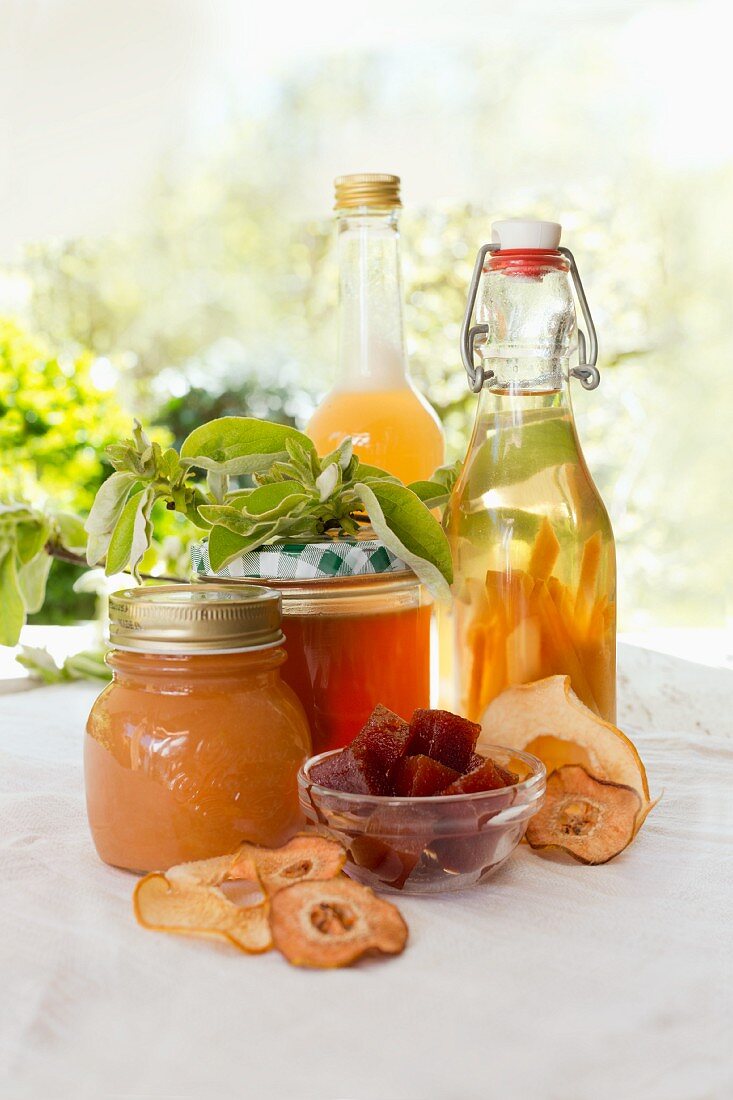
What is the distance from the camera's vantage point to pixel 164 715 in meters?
0.56

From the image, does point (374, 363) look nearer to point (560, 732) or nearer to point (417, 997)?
point (560, 732)

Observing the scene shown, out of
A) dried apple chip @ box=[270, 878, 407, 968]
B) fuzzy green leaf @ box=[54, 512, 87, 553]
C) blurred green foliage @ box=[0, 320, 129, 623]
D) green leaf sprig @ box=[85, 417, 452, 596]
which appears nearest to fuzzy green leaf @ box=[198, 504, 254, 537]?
green leaf sprig @ box=[85, 417, 452, 596]

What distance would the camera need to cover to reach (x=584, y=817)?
611 millimetres

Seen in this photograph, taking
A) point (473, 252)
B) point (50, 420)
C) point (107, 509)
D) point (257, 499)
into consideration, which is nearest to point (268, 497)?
point (257, 499)

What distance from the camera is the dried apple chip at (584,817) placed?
590mm

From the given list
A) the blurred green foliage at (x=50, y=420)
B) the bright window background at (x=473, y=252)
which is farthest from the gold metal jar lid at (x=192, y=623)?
the bright window background at (x=473, y=252)

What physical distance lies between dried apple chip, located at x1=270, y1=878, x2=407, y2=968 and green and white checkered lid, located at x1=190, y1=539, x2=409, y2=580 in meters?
0.20

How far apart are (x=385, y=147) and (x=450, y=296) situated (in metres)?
2.69

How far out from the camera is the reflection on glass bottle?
0.67m

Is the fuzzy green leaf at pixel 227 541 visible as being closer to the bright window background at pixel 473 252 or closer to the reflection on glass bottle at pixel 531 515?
the reflection on glass bottle at pixel 531 515

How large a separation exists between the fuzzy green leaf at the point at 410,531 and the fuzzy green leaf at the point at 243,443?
66 mm

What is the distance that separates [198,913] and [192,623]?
0.14 m

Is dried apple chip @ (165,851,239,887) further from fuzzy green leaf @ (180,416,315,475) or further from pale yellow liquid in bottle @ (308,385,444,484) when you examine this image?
pale yellow liquid in bottle @ (308,385,444,484)

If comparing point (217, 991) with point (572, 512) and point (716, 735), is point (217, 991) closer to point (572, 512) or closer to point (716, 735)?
point (572, 512)
